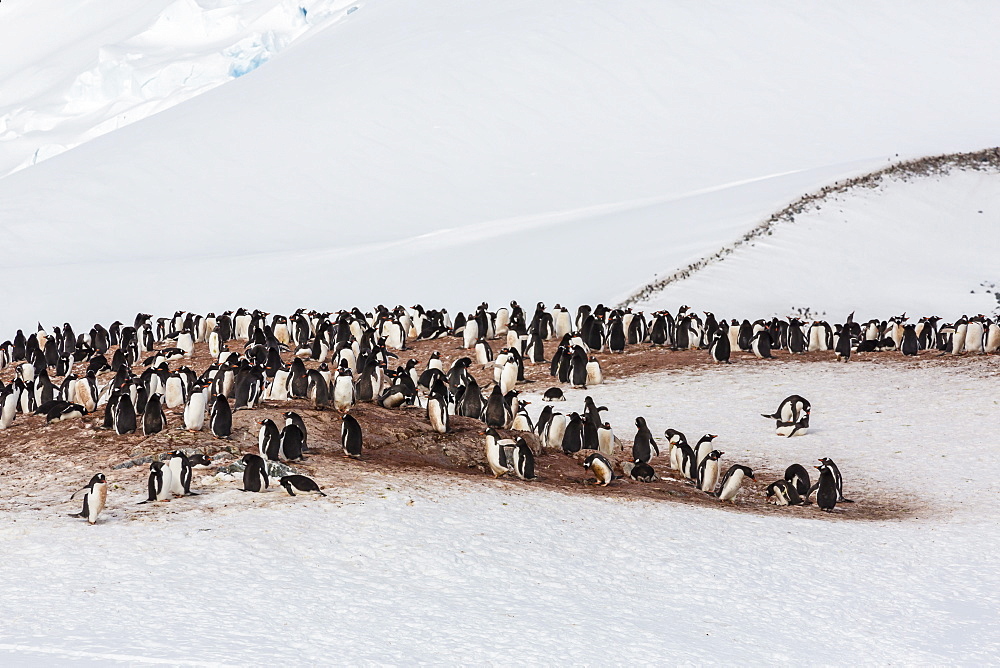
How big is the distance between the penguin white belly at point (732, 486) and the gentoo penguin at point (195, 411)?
4.71 m

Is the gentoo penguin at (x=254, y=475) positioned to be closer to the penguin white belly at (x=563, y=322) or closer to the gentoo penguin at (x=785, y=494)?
the gentoo penguin at (x=785, y=494)

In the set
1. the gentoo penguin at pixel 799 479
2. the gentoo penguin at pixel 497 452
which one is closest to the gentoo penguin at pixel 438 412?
the gentoo penguin at pixel 497 452

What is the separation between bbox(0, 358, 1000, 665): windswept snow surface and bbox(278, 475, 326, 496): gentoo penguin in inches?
4.7

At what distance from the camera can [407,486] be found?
796cm

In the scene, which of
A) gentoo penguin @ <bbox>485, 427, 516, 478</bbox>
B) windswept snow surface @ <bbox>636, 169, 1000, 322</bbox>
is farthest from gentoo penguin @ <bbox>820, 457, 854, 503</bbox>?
windswept snow surface @ <bbox>636, 169, 1000, 322</bbox>

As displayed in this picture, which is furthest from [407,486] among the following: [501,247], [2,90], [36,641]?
[2,90]

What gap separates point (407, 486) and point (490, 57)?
41895mm

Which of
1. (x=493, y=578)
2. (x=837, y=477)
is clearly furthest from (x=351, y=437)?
(x=837, y=477)

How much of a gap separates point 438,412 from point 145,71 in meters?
63.2

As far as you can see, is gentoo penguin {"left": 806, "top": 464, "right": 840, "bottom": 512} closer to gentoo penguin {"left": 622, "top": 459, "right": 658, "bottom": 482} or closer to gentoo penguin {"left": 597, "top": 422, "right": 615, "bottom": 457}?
gentoo penguin {"left": 622, "top": 459, "right": 658, "bottom": 482}

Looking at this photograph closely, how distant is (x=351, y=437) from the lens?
28.9 feet

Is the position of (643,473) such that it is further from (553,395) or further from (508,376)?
A: (508,376)

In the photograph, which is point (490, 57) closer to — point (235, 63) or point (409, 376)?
point (235, 63)

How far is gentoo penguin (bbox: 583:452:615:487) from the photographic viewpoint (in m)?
9.11
